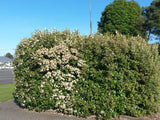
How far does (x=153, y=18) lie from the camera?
2091 cm

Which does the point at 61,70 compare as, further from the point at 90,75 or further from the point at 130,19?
A: the point at 130,19

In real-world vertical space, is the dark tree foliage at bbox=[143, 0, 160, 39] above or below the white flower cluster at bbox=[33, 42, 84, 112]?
above

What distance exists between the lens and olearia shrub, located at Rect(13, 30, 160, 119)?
507 cm

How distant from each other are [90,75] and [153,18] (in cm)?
1881

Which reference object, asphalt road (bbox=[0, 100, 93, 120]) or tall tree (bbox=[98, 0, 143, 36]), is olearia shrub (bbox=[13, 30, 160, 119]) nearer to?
asphalt road (bbox=[0, 100, 93, 120])

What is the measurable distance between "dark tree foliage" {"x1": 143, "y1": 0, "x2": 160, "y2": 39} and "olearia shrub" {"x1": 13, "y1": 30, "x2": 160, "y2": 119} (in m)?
16.9

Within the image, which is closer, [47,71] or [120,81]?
[120,81]

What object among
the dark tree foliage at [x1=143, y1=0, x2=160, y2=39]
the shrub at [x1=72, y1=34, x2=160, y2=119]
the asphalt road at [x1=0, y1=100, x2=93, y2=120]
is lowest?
the asphalt road at [x1=0, y1=100, x2=93, y2=120]

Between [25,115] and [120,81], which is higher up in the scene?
[120,81]

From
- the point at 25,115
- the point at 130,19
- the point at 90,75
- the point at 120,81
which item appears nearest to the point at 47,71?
the point at 90,75

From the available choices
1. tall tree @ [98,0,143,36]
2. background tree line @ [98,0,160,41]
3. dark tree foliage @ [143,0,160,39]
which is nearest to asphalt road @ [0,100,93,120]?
background tree line @ [98,0,160,41]

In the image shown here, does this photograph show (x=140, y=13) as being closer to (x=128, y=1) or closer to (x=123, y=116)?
(x=128, y=1)

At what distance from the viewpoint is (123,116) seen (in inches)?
203

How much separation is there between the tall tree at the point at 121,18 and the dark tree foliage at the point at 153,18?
4.70ft
